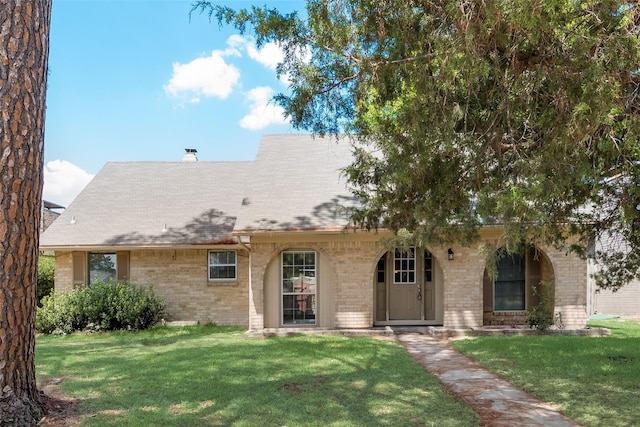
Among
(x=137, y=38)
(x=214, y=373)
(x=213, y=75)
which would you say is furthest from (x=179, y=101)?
(x=214, y=373)

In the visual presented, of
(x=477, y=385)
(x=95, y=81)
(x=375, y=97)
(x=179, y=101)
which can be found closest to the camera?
(x=375, y=97)

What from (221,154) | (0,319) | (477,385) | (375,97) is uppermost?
(221,154)

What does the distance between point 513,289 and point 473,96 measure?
897 centimetres

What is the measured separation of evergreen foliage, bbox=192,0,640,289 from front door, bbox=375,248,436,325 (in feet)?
19.8

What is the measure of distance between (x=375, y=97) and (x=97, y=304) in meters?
10.1

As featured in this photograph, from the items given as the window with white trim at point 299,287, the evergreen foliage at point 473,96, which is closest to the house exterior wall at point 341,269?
the window with white trim at point 299,287

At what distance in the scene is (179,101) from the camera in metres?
17.4

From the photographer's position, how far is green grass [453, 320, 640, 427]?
18.4 feet

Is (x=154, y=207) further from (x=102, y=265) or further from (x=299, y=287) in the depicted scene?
(x=299, y=287)

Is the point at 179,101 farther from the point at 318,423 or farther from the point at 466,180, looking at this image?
the point at 318,423

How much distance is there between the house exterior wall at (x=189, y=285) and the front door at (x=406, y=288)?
398 centimetres

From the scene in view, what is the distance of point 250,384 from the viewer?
263 inches

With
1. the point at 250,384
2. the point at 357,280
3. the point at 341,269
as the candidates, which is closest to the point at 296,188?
the point at 341,269

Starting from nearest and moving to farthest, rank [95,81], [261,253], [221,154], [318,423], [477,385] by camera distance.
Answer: [318,423] → [477,385] → [261,253] → [95,81] → [221,154]
